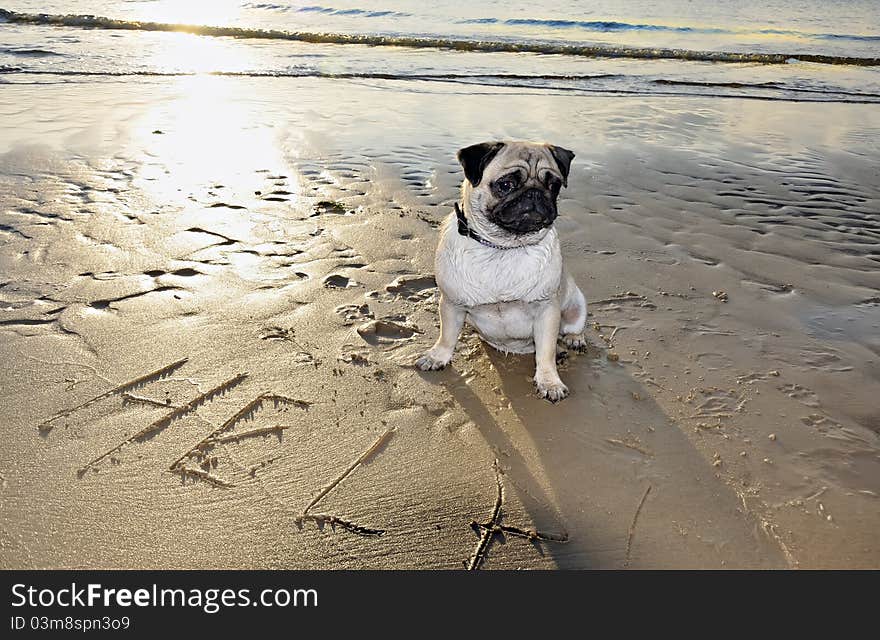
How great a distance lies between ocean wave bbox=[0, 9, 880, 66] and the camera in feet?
62.0

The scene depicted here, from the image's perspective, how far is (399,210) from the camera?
7379 millimetres

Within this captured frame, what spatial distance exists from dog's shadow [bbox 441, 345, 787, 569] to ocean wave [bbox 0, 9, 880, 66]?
16765 millimetres

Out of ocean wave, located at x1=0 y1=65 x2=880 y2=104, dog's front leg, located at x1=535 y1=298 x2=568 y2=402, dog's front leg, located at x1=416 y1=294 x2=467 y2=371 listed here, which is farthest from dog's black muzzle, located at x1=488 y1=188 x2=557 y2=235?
ocean wave, located at x1=0 y1=65 x2=880 y2=104

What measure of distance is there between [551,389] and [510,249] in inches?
34.2

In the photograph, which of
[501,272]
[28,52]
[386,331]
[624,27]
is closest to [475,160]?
[501,272]

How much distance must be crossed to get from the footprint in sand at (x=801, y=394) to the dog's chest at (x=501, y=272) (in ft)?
4.98

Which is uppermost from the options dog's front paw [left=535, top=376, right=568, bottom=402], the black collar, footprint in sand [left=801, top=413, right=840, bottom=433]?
the black collar

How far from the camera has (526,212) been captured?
402 centimetres

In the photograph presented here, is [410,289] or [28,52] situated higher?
[28,52]

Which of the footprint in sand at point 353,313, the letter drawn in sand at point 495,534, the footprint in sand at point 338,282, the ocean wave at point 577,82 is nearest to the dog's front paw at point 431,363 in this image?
the footprint in sand at point 353,313

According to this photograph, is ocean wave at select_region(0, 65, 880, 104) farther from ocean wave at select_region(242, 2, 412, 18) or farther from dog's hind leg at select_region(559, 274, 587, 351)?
dog's hind leg at select_region(559, 274, 587, 351)

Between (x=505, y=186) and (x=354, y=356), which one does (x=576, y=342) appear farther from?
(x=354, y=356)

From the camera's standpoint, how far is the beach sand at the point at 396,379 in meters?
3.21
